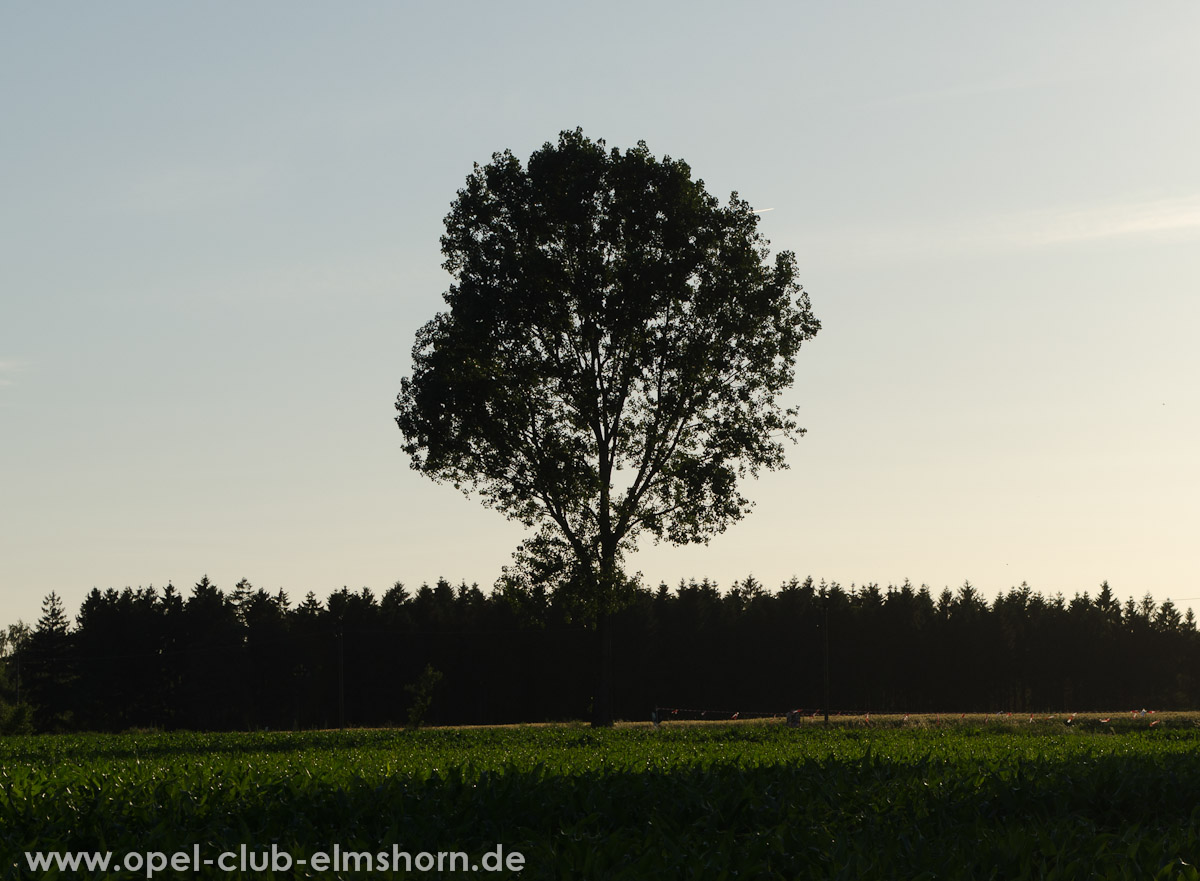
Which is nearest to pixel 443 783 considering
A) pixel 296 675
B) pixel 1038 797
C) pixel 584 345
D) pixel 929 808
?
pixel 929 808

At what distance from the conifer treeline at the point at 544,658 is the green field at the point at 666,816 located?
264ft

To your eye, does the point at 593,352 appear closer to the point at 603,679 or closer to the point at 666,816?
the point at 603,679

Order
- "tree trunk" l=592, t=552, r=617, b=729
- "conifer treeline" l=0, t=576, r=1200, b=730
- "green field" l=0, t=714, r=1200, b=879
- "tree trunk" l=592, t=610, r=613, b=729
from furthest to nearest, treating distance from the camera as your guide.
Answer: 1. "conifer treeline" l=0, t=576, r=1200, b=730
2. "tree trunk" l=592, t=610, r=613, b=729
3. "tree trunk" l=592, t=552, r=617, b=729
4. "green field" l=0, t=714, r=1200, b=879

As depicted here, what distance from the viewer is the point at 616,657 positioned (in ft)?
349

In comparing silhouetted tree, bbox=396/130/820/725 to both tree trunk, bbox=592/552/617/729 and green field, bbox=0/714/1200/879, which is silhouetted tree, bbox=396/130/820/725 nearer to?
tree trunk, bbox=592/552/617/729

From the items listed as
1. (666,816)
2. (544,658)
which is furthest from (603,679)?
(544,658)

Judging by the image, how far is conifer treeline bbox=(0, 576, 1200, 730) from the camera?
96.7 metres

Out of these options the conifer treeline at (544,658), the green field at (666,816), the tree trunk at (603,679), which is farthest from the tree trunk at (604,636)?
the conifer treeline at (544,658)

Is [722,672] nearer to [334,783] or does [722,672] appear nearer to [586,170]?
[586,170]

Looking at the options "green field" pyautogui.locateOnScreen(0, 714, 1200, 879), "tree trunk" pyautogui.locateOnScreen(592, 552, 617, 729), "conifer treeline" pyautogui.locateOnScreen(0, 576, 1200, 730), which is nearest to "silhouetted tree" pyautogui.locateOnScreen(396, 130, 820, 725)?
"tree trunk" pyautogui.locateOnScreen(592, 552, 617, 729)

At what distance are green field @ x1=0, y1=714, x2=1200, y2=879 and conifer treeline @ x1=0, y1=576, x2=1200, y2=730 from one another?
8039 centimetres

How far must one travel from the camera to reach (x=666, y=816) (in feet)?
35.4

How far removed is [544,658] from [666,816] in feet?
315

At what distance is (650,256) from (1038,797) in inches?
1036
